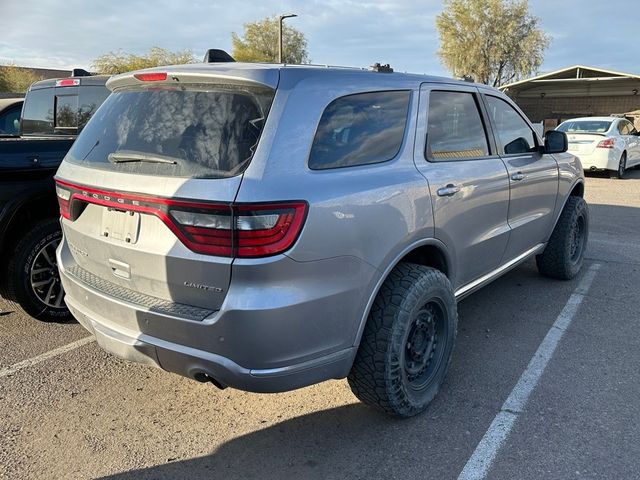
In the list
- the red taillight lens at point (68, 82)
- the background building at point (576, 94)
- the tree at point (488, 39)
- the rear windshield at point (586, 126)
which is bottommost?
the red taillight lens at point (68, 82)

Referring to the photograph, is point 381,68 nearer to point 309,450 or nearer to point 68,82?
point 309,450

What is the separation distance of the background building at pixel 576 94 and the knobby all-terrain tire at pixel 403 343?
23.8 metres

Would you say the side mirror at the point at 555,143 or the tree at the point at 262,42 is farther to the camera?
the tree at the point at 262,42

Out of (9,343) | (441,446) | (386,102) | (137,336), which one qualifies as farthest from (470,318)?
(9,343)

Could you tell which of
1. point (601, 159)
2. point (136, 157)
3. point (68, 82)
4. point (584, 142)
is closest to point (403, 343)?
point (136, 157)

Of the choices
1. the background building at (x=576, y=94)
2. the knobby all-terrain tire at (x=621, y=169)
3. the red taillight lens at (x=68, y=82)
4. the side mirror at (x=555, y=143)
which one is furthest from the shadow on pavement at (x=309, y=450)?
the background building at (x=576, y=94)

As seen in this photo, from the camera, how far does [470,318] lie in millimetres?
4426

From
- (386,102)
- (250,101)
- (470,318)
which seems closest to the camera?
(250,101)

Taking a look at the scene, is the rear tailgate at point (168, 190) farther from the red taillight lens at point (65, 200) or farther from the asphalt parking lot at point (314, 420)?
the asphalt parking lot at point (314, 420)

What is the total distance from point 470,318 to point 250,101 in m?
2.89

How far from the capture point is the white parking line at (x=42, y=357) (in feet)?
11.5

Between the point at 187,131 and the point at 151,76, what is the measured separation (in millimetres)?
486

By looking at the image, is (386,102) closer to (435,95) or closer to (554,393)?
(435,95)

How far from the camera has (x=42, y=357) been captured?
145 inches
